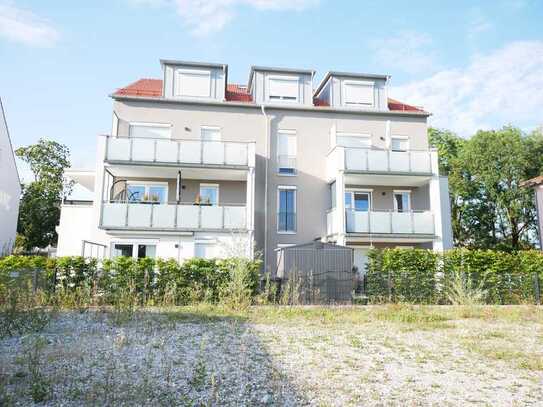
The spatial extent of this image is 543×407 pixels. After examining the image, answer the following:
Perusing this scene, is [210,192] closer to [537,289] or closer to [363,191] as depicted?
[363,191]

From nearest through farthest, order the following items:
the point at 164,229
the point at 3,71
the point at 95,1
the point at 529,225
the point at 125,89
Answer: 1. the point at 95,1
2. the point at 3,71
3. the point at 164,229
4. the point at 125,89
5. the point at 529,225

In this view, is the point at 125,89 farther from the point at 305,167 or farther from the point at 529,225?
the point at 529,225

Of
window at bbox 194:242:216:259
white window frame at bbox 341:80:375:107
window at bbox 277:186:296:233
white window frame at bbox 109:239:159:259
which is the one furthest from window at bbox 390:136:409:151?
white window frame at bbox 109:239:159:259

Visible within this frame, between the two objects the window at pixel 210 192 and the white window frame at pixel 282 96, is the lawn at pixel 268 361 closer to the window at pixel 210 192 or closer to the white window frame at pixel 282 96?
the window at pixel 210 192

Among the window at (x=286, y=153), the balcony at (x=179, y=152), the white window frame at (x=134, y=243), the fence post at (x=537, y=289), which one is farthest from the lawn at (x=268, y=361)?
the window at (x=286, y=153)

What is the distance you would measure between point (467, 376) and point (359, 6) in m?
7.62

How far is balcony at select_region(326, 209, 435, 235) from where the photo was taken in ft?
69.8

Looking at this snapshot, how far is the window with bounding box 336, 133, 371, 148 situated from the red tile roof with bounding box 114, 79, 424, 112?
2295 millimetres

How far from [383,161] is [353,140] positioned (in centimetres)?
262

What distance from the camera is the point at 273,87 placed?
24234mm

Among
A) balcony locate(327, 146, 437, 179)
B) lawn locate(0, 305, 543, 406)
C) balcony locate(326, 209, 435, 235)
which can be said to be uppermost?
balcony locate(327, 146, 437, 179)

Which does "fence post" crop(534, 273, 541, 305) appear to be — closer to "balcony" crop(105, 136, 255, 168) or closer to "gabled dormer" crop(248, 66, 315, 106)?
"balcony" crop(105, 136, 255, 168)

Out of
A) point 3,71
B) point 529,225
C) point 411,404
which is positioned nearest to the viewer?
point 411,404

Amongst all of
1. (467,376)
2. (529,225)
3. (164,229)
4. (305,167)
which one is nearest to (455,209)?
(529,225)
